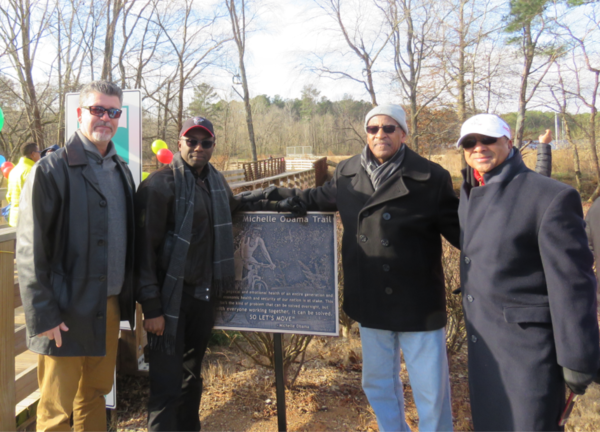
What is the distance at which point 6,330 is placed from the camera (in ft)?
8.19

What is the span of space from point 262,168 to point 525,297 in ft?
78.4

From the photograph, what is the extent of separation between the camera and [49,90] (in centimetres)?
1681

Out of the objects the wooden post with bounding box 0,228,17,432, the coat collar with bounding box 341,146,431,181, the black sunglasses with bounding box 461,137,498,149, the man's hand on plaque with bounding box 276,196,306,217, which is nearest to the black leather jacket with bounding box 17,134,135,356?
the wooden post with bounding box 0,228,17,432

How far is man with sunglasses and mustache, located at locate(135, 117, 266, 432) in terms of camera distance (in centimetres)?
241

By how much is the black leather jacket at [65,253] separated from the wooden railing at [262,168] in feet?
54.8

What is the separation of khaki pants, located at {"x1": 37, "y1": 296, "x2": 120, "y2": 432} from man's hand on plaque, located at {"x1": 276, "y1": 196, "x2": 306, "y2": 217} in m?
1.25

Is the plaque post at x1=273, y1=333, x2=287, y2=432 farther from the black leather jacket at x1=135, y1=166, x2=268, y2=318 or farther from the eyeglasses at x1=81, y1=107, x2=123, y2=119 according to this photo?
the eyeglasses at x1=81, y1=107, x2=123, y2=119

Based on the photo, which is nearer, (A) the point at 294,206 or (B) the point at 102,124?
(B) the point at 102,124

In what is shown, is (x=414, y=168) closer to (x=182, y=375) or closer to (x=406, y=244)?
(x=406, y=244)

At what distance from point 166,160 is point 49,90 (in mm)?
14446

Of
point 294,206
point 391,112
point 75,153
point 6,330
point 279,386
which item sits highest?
point 391,112

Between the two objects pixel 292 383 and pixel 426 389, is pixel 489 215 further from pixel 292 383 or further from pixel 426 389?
pixel 292 383

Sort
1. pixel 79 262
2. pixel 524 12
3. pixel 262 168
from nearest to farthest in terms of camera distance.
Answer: pixel 79 262 < pixel 524 12 < pixel 262 168

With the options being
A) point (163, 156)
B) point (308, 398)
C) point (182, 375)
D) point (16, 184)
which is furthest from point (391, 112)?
point (16, 184)
